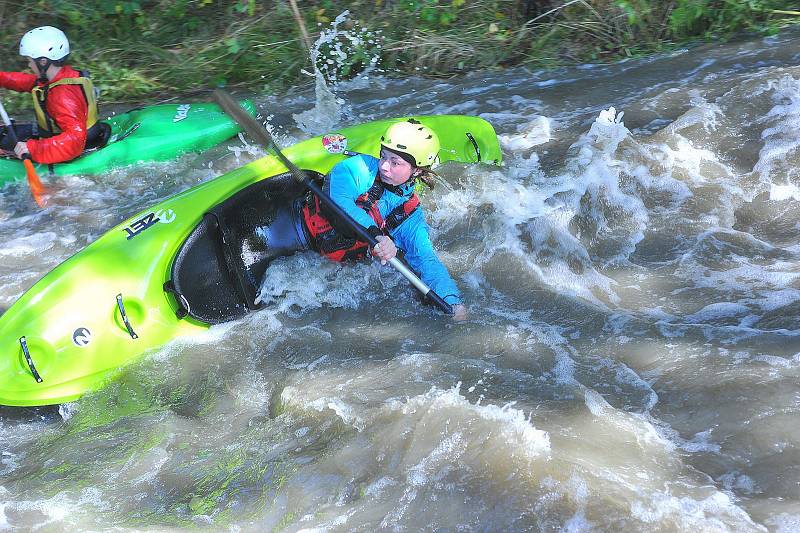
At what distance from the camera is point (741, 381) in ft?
11.2

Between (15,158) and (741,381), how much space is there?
4772 mm

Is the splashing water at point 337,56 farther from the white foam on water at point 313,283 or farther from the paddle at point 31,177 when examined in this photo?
the white foam on water at point 313,283

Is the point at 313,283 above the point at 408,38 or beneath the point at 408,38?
beneath

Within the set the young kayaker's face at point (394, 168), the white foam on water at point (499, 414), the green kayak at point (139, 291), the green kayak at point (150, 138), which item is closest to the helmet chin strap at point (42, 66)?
the green kayak at point (150, 138)

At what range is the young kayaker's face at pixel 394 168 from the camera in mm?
3994

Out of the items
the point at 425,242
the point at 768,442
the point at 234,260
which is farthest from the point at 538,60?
the point at 768,442

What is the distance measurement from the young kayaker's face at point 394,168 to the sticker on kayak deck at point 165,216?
3.59ft

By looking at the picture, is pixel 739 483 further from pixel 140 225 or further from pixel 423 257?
pixel 140 225

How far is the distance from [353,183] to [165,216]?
0.98 m

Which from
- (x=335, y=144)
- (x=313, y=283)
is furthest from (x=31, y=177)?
(x=313, y=283)

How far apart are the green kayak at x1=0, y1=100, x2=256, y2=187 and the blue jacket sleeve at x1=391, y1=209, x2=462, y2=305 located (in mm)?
2392

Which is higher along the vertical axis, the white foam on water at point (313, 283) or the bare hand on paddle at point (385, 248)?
the bare hand on paddle at point (385, 248)

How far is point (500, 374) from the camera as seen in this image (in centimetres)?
369

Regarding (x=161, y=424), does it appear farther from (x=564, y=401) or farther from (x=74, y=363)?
(x=564, y=401)
